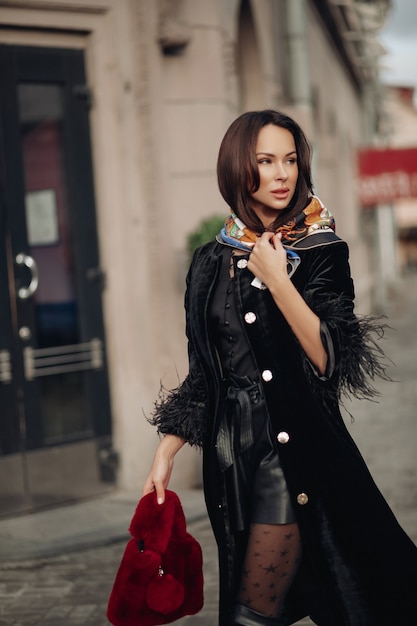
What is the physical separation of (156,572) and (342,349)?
32.0 inches

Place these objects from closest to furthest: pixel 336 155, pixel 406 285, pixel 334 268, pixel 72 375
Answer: pixel 334 268 → pixel 72 375 → pixel 336 155 → pixel 406 285

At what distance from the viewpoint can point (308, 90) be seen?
31.1 ft

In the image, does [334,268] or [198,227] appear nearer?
[334,268]

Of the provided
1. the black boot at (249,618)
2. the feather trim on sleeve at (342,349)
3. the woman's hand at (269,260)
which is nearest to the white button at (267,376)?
the feather trim on sleeve at (342,349)

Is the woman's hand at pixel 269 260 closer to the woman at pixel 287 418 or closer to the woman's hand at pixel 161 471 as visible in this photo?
the woman at pixel 287 418

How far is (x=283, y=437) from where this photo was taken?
9.43ft

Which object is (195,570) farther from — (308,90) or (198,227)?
(308,90)

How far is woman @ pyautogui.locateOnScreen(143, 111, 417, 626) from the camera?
2848 millimetres

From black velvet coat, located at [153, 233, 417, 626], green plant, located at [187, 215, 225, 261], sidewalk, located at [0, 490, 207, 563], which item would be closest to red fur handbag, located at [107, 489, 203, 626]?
black velvet coat, located at [153, 233, 417, 626]

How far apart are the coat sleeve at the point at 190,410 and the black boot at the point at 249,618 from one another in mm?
504

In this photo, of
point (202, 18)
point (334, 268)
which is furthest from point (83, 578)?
point (202, 18)

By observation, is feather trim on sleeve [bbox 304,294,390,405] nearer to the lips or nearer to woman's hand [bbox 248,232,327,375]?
woman's hand [bbox 248,232,327,375]

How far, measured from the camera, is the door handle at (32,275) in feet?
21.6

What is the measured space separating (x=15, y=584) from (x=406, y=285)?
3217cm
